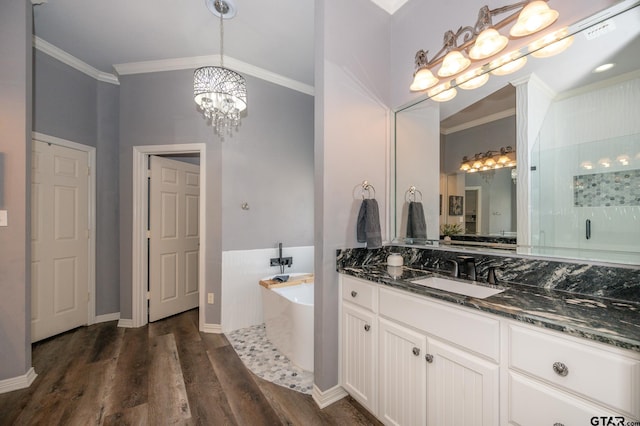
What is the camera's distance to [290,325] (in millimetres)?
2197

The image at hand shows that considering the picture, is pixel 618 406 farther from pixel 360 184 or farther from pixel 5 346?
pixel 5 346

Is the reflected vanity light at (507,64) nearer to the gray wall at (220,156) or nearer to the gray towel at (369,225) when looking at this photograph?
the gray towel at (369,225)

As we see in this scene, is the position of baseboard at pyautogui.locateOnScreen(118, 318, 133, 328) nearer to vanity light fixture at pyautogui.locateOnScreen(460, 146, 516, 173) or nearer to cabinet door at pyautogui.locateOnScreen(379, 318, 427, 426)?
cabinet door at pyautogui.locateOnScreen(379, 318, 427, 426)

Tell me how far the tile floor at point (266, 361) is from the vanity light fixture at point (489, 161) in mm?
1878

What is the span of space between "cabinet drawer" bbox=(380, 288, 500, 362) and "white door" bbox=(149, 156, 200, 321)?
2.78 metres

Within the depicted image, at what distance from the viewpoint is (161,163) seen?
121 inches

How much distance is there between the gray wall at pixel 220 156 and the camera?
2.82m

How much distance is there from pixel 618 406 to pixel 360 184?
4.85 ft

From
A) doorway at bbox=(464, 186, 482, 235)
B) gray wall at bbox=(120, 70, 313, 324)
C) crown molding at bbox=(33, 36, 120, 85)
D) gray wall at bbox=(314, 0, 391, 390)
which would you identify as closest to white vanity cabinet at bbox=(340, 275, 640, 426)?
gray wall at bbox=(314, 0, 391, 390)

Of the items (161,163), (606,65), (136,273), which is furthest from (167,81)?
(606,65)

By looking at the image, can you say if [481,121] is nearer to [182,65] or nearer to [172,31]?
[172,31]

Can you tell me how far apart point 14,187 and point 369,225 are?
253cm

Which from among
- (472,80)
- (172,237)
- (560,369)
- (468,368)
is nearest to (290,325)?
(468,368)

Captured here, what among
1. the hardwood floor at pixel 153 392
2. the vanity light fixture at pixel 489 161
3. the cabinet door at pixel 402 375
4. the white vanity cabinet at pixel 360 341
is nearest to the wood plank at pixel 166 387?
the hardwood floor at pixel 153 392
